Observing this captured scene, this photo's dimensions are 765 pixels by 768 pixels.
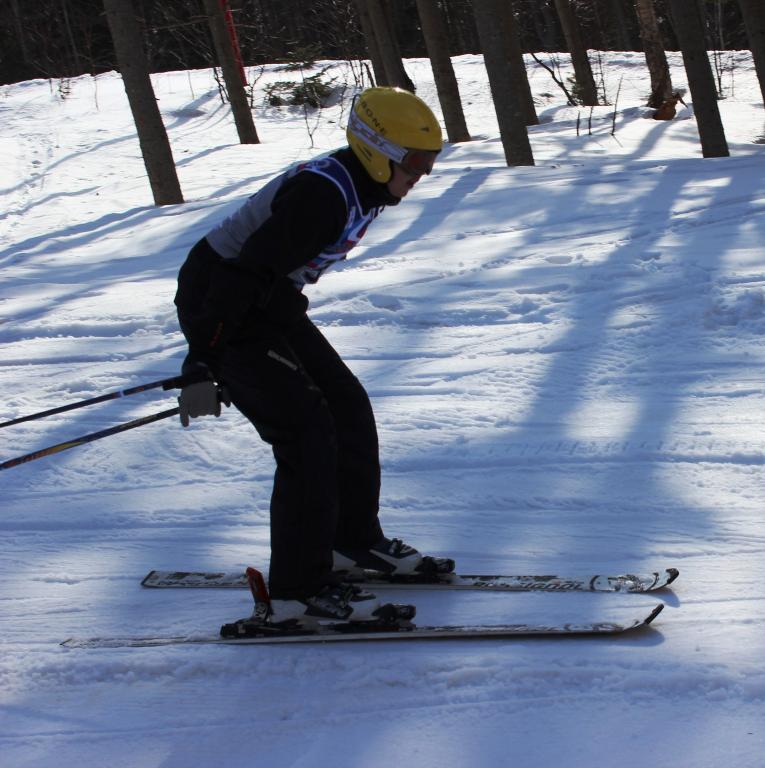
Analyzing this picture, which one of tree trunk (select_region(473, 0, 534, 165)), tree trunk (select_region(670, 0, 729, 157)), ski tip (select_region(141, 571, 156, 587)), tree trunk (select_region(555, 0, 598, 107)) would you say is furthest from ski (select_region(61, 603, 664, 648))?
tree trunk (select_region(555, 0, 598, 107))

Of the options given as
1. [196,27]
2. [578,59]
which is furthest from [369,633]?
[196,27]

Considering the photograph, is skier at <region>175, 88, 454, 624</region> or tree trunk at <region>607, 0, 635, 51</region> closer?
skier at <region>175, 88, 454, 624</region>

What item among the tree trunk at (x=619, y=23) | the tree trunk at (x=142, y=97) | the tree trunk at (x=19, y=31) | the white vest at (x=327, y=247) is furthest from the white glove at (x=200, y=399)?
the tree trunk at (x=619, y=23)

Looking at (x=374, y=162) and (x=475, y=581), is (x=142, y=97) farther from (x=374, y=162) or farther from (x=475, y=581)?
(x=475, y=581)

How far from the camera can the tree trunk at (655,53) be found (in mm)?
17172

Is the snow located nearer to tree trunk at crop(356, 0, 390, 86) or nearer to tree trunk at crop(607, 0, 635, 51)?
tree trunk at crop(356, 0, 390, 86)

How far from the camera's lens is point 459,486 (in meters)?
3.95

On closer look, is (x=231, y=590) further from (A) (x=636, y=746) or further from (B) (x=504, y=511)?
(A) (x=636, y=746)

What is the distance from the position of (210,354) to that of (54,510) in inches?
69.6

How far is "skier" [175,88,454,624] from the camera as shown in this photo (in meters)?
2.63

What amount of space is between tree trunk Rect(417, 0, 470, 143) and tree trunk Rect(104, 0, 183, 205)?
4.96 m

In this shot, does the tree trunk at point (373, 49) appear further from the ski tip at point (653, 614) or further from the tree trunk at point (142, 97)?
the ski tip at point (653, 614)

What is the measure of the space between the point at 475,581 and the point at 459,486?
81 cm

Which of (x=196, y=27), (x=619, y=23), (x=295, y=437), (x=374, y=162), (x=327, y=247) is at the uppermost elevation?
(x=196, y=27)
